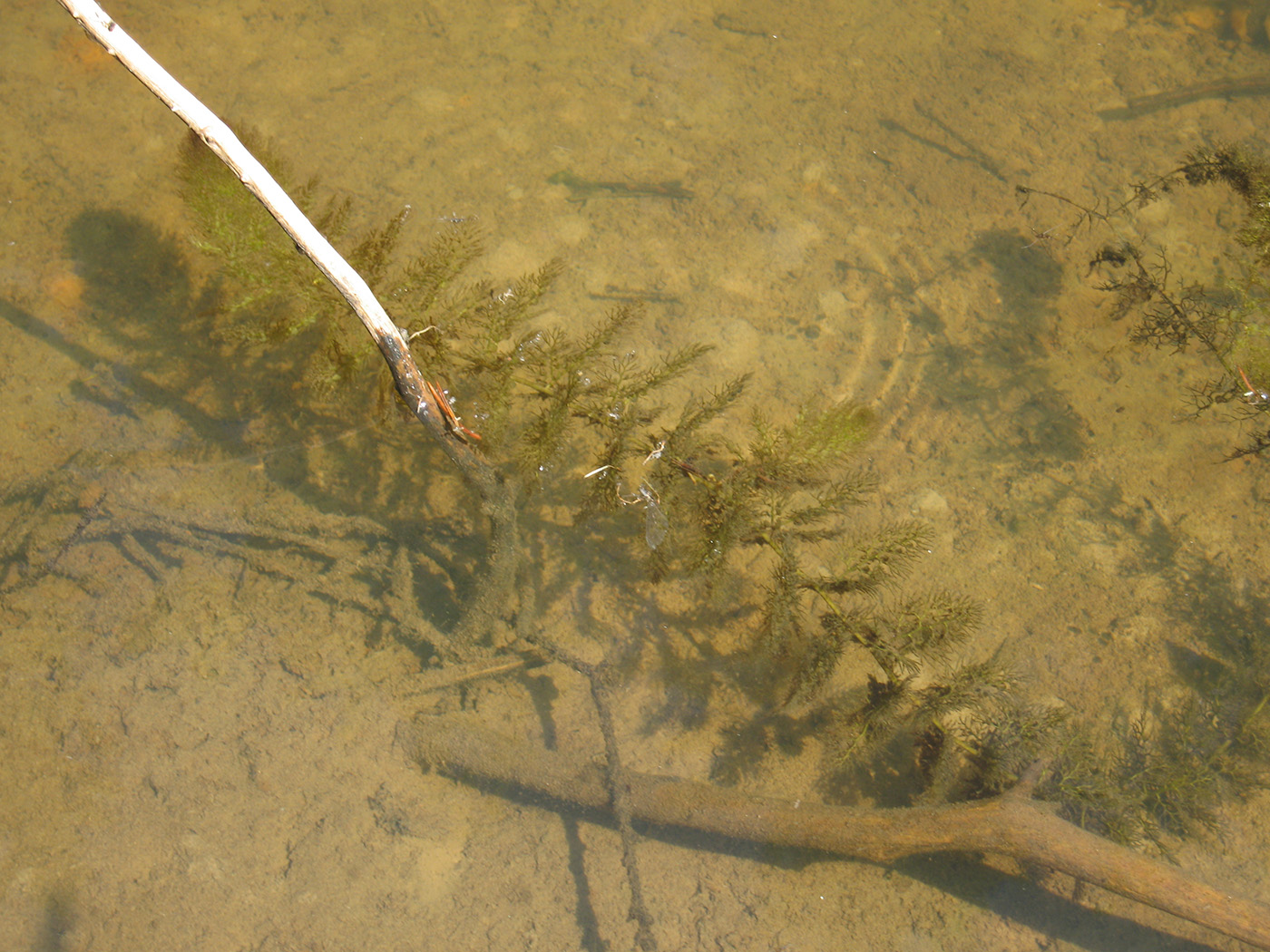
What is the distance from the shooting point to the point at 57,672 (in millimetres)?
3115

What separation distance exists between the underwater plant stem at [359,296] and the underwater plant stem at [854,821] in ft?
1.37

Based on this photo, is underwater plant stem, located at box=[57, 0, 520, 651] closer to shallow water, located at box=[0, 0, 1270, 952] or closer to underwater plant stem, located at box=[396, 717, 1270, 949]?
shallow water, located at box=[0, 0, 1270, 952]

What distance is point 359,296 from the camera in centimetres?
256

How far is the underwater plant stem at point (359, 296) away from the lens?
2.23 meters

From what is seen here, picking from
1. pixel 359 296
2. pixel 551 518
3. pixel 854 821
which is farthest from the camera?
pixel 551 518

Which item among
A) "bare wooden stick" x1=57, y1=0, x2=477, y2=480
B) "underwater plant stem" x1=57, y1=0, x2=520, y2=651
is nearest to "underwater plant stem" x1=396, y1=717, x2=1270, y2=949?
"underwater plant stem" x1=57, y1=0, x2=520, y2=651

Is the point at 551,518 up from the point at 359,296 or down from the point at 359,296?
down

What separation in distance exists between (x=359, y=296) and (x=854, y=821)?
233 cm

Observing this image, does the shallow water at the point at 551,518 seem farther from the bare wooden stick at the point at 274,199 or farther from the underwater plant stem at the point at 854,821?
the bare wooden stick at the point at 274,199

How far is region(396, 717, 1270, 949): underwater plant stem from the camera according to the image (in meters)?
2.61

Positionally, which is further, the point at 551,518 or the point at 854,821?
the point at 551,518

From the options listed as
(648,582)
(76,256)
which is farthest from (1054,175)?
(76,256)

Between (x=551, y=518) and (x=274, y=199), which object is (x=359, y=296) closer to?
(x=274, y=199)

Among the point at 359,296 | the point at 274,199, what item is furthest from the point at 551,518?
the point at 274,199
